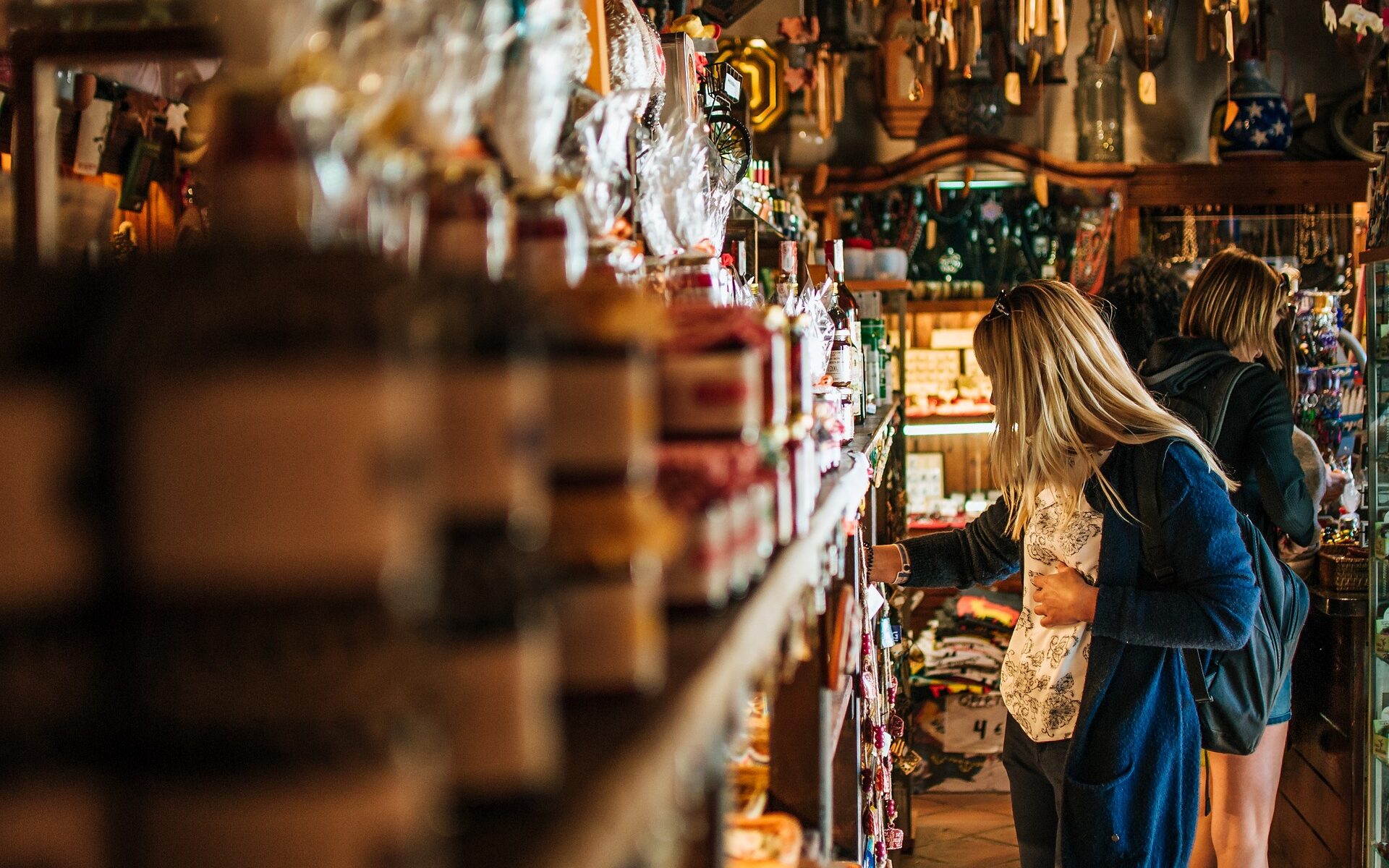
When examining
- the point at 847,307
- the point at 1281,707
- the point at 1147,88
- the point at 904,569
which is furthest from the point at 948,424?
the point at 904,569

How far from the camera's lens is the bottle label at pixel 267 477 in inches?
15.4

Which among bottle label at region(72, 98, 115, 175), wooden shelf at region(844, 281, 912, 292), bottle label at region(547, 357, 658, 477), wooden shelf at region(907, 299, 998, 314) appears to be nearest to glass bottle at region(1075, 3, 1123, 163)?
wooden shelf at region(907, 299, 998, 314)

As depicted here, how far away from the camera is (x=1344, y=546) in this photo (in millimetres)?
4000

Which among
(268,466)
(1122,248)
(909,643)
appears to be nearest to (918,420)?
(1122,248)

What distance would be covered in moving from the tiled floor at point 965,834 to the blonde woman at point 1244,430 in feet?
3.13

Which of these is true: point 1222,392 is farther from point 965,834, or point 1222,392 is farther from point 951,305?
point 951,305

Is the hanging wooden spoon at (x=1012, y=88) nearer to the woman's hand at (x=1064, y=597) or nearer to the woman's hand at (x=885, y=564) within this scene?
the woman's hand at (x=885, y=564)

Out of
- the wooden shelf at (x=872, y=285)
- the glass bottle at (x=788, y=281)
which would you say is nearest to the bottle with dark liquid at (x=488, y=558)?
the glass bottle at (x=788, y=281)

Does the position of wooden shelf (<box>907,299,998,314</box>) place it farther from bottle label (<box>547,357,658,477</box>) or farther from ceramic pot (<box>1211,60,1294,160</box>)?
bottle label (<box>547,357,658,477</box>)

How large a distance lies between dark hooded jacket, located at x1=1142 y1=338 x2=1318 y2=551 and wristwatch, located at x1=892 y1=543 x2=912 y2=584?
1.14m

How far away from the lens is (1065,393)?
2393 millimetres

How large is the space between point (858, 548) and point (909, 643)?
262 centimetres

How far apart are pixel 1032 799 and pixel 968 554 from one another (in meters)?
0.57

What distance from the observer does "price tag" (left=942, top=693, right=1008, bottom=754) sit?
512 cm
